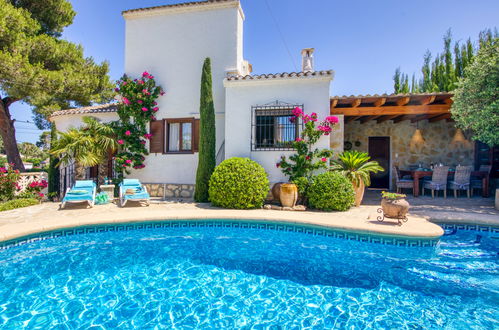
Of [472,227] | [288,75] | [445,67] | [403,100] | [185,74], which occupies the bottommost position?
[472,227]

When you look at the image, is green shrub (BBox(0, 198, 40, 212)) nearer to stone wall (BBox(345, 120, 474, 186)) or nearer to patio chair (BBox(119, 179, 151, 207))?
patio chair (BBox(119, 179, 151, 207))

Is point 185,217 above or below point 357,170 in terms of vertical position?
below

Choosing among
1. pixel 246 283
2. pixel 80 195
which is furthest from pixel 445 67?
pixel 80 195

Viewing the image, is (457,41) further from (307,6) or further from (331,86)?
(331,86)

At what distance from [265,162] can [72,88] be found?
1090 centimetres

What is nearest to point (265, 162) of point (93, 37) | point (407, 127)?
point (407, 127)

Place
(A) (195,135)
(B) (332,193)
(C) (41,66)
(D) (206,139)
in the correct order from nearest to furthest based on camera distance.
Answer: (B) (332,193)
(D) (206,139)
(A) (195,135)
(C) (41,66)

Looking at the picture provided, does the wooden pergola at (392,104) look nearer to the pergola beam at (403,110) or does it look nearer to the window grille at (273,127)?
the pergola beam at (403,110)

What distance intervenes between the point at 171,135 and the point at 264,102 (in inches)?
169

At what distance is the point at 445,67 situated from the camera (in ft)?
52.1

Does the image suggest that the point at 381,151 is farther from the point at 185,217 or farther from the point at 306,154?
the point at 185,217

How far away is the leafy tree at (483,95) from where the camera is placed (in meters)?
7.59

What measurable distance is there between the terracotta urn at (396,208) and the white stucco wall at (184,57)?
6235 millimetres

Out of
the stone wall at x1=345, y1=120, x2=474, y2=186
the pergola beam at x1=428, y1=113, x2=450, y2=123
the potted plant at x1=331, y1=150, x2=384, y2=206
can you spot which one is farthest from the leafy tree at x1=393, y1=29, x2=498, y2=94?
the potted plant at x1=331, y1=150, x2=384, y2=206
